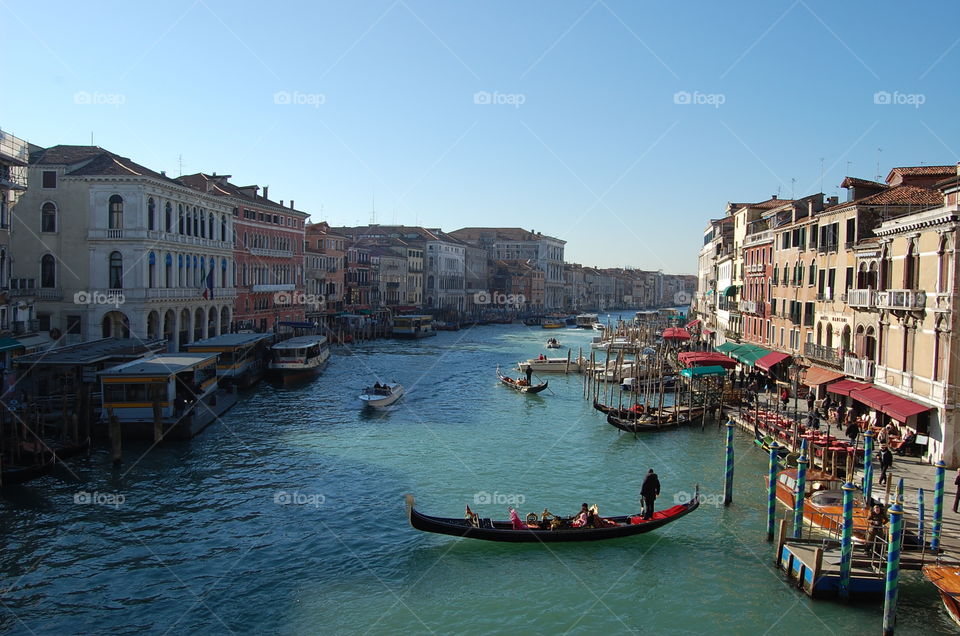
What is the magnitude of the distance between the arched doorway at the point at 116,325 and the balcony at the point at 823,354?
911 inches

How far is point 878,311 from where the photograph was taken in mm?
17625

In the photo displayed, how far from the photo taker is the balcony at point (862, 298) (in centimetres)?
1773

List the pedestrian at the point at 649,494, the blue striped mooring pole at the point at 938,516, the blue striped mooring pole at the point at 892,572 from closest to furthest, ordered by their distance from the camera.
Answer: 1. the blue striped mooring pole at the point at 892,572
2. the blue striped mooring pole at the point at 938,516
3. the pedestrian at the point at 649,494

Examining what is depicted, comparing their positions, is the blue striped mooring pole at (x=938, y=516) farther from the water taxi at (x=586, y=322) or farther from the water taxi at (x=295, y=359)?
the water taxi at (x=586, y=322)

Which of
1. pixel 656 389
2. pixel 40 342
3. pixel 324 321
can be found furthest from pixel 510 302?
pixel 40 342

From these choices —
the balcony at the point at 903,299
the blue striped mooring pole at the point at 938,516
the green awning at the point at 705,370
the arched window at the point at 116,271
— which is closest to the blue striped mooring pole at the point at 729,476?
the blue striped mooring pole at the point at 938,516

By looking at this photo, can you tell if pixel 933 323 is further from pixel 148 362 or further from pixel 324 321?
pixel 324 321

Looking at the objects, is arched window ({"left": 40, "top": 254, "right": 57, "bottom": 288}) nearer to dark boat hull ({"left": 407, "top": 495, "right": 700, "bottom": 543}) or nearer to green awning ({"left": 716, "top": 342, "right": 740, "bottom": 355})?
dark boat hull ({"left": 407, "top": 495, "right": 700, "bottom": 543})

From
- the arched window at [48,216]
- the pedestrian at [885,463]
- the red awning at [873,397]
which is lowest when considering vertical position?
the pedestrian at [885,463]

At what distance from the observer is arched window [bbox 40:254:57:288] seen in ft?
86.9

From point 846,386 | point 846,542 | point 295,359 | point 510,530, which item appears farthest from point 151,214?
point 846,542

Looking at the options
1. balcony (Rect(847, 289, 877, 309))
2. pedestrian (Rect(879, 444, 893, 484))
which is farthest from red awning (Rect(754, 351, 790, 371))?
pedestrian (Rect(879, 444, 893, 484))

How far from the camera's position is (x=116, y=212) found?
27.0 metres

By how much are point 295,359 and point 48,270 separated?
950 centimetres
